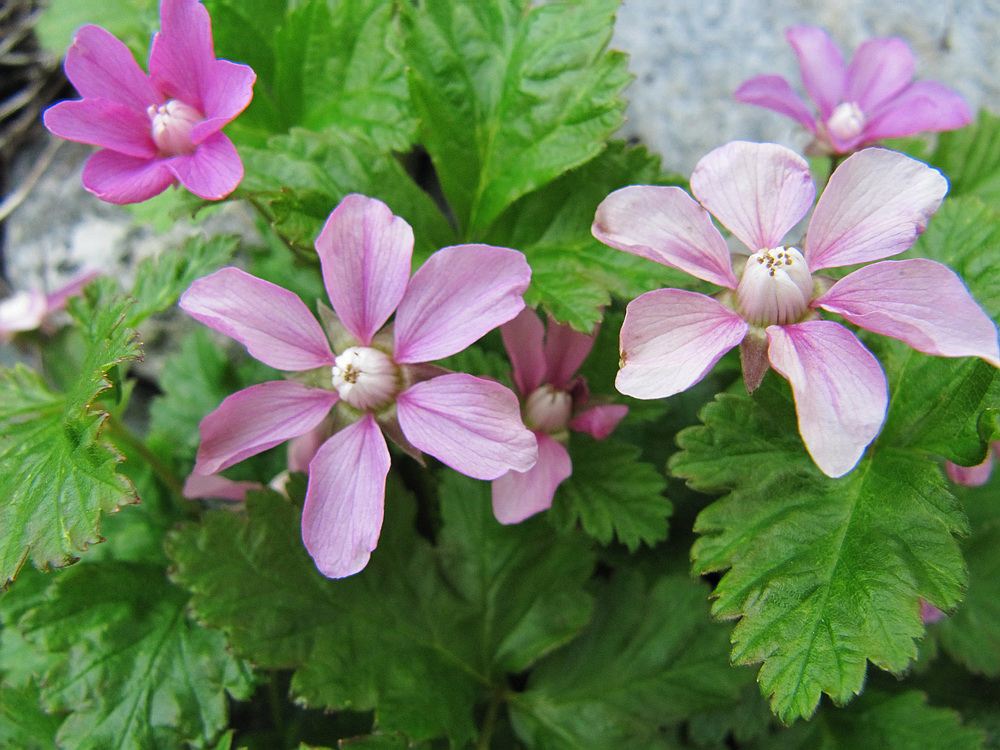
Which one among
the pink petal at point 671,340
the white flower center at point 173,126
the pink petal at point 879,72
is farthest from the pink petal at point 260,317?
the pink petal at point 879,72

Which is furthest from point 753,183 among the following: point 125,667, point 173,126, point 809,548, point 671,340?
point 125,667

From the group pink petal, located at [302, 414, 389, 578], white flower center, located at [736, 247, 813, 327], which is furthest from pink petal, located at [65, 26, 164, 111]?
white flower center, located at [736, 247, 813, 327]

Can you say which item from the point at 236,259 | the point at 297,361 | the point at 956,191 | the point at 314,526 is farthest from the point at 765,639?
the point at 236,259

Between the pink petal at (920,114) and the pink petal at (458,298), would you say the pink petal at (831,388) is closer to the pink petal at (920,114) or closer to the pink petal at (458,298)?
the pink petal at (458,298)

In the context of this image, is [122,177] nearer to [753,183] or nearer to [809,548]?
[753,183]

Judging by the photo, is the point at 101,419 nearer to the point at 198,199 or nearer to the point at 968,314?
→ the point at 198,199

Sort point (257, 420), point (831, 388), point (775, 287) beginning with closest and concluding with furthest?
point (831, 388) → point (775, 287) → point (257, 420)
